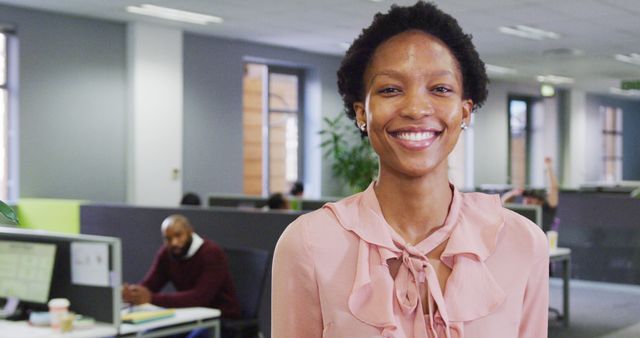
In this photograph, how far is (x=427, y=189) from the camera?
111 centimetres

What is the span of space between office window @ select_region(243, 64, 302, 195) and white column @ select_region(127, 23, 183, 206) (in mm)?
1411

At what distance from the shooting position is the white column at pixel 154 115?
899 cm

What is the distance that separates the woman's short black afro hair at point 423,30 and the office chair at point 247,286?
3207 mm

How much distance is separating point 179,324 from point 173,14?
5024mm

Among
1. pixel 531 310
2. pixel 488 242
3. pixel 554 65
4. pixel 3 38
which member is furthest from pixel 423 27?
pixel 554 65

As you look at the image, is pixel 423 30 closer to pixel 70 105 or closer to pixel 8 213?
pixel 8 213

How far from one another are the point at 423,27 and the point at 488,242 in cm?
29

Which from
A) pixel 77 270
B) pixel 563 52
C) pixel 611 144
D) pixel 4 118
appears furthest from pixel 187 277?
pixel 611 144

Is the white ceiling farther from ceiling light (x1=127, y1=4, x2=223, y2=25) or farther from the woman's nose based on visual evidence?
the woman's nose

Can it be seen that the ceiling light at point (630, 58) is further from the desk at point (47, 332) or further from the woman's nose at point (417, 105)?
the woman's nose at point (417, 105)

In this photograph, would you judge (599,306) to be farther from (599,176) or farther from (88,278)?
(599,176)

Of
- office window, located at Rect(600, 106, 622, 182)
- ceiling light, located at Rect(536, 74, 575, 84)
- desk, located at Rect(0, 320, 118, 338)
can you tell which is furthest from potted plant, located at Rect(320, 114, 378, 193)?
office window, located at Rect(600, 106, 622, 182)

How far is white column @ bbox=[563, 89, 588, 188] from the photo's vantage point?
1691cm

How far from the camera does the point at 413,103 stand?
1.06m
